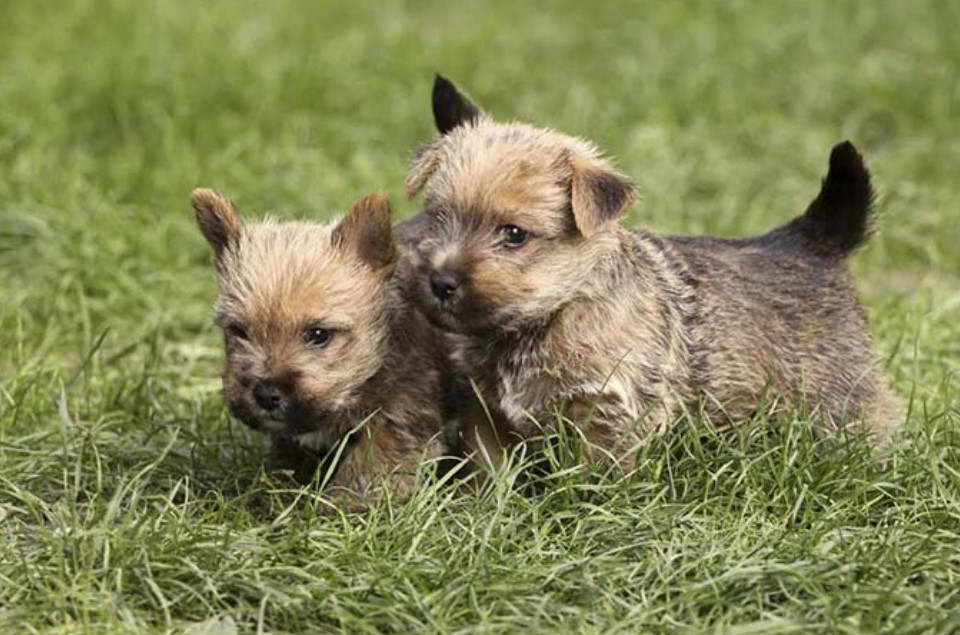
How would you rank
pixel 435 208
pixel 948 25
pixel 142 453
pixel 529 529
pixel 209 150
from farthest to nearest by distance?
1. pixel 948 25
2. pixel 209 150
3. pixel 142 453
4. pixel 435 208
5. pixel 529 529

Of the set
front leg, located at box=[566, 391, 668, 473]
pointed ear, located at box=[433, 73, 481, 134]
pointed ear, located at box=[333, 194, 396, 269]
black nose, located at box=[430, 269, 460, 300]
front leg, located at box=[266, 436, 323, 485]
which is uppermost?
pointed ear, located at box=[433, 73, 481, 134]

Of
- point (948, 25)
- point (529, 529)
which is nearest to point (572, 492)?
point (529, 529)

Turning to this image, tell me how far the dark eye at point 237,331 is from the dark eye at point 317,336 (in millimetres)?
221

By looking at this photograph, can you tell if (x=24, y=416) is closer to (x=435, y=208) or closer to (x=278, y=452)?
(x=278, y=452)

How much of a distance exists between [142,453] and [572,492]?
182 centimetres

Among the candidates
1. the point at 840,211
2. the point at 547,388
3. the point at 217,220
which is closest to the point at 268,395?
the point at 217,220

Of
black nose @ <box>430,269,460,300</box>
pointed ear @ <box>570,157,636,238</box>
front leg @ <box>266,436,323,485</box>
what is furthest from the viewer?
front leg @ <box>266,436,323,485</box>

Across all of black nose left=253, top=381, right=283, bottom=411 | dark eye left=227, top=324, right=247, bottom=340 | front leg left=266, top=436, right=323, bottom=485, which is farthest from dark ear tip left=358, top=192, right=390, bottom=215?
front leg left=266, top=436, right=323, bottom=485

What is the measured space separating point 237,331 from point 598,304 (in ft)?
4.18

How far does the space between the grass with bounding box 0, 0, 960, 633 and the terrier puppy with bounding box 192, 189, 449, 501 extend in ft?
0.83

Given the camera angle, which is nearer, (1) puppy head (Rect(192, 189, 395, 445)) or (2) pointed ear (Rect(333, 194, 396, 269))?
(1) puppy head (Rect(192, 189, 395, 445))

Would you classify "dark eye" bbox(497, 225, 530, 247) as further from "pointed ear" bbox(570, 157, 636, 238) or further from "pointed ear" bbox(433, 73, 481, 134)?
"pointed ear" bbox(433, 73, 481, 134)

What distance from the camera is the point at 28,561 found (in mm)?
5406

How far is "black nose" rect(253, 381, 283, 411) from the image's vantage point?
5828mm
